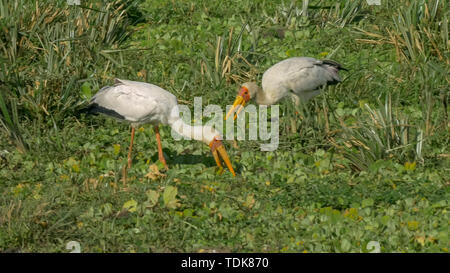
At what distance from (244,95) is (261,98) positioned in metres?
0.20

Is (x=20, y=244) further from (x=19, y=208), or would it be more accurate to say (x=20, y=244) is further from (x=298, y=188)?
(x=298, y=188)

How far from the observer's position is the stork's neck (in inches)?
337

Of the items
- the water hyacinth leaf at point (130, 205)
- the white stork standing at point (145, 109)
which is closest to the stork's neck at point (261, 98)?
the white stork standing at point (145, 109)

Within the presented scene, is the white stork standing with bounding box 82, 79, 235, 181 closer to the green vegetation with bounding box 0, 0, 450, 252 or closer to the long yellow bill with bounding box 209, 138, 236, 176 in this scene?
the long yellow bill with bounding box 209, 138, 236, 176

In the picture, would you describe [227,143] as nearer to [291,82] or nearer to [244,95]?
[244,95]

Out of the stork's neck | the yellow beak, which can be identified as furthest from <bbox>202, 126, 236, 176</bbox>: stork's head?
the stork's neck

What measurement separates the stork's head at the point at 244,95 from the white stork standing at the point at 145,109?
911mm

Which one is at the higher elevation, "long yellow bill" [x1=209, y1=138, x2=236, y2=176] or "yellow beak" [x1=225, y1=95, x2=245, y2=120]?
"yellow beak" [x1=225, y1=95, x2=245, y2=120]

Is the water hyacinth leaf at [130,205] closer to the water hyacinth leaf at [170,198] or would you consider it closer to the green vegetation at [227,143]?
the green vegetation at [227,143]

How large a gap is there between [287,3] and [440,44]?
2413mm

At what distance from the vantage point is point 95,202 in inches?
257

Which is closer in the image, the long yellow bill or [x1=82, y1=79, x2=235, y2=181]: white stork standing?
the long yellow bill

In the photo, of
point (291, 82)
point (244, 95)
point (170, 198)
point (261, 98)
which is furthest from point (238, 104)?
point (170, 198)

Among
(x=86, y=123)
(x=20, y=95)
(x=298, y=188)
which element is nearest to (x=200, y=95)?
(x=86, y=123)
